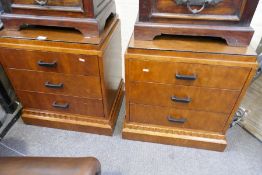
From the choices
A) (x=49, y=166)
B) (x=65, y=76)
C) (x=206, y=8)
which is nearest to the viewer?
(x=49, y=166)

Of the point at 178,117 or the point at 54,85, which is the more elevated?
the point at 54,85

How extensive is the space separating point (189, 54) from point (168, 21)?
0.19m

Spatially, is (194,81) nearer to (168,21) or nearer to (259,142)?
(168,21)

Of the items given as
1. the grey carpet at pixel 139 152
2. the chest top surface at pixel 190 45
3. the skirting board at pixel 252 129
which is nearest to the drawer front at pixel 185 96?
the chest top surface at pixel 190 45

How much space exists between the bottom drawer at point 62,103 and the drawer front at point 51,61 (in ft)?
0.68

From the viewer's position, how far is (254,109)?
4.66ft

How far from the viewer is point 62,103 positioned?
4.28 feet

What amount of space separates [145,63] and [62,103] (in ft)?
2.03

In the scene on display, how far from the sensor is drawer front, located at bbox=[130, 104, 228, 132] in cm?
117

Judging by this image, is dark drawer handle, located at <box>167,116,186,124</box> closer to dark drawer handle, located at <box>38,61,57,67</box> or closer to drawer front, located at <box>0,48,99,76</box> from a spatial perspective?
drawer front, located at <box>0,48,99,76</box>

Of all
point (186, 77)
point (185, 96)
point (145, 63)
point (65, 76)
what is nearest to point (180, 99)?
point (185, 96)

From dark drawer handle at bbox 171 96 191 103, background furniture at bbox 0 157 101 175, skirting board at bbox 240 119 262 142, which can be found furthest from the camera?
skirting board at bbox 240 119 262 142

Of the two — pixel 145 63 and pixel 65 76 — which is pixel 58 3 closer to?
pixel 65 76

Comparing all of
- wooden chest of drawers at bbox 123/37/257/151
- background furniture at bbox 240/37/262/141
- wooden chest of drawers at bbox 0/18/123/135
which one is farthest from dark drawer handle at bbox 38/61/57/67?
background furniture at bbox 240/37/262/141
